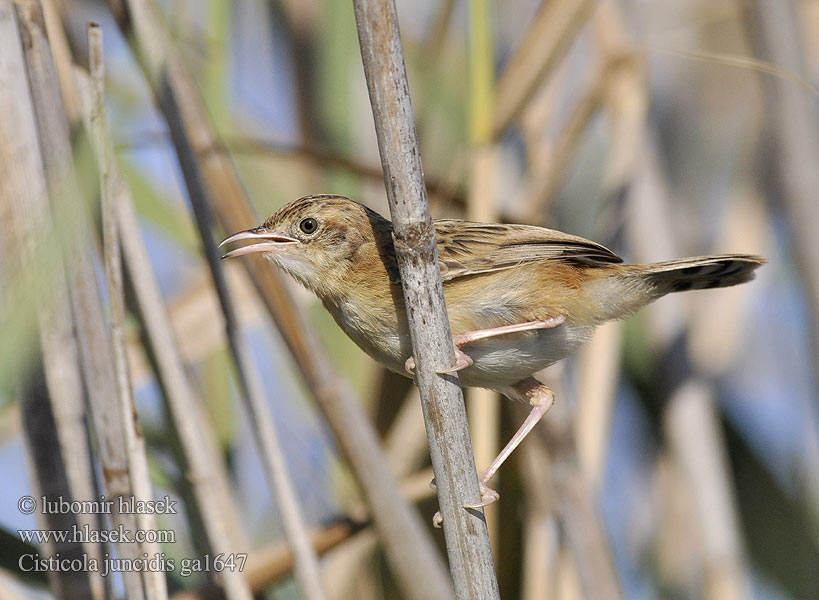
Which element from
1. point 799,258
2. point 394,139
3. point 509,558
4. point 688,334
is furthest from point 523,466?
point 394,139

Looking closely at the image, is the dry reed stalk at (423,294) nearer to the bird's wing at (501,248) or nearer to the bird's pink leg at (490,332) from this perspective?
the bird's pink leg at (490,332)

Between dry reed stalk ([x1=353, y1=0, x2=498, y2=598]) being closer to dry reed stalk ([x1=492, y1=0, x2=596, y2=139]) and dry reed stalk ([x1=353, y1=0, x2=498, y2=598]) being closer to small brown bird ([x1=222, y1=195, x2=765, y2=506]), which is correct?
small brown bird ([x1=222, y1=195, x2=765, y2=506])

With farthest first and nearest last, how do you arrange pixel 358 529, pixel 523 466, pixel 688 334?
pixel 688 334
pixel 523 466
pixel 358 529

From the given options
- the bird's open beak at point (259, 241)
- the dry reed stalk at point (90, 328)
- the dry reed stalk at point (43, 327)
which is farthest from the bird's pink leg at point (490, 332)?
the dry reed stalk at point (43, 327)

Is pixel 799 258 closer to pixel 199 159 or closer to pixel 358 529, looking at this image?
pixel 358 529

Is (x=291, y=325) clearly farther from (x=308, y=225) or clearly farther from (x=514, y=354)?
(x=514, y=354)
